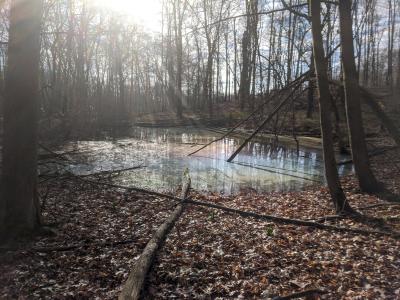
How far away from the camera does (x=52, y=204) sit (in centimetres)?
863

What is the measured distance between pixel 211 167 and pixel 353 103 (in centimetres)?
738

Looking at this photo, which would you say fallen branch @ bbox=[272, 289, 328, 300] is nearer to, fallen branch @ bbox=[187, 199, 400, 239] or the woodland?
the woodland

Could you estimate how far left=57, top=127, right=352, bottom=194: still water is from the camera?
39.8 ft

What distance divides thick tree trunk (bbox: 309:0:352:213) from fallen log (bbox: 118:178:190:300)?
3380mm

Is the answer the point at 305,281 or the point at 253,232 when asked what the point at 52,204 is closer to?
the point at 253,232

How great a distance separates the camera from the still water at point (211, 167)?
12.1 m

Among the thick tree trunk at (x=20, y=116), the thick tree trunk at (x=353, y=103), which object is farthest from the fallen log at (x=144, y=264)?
the thick tree trunk at (x=353, y=103)

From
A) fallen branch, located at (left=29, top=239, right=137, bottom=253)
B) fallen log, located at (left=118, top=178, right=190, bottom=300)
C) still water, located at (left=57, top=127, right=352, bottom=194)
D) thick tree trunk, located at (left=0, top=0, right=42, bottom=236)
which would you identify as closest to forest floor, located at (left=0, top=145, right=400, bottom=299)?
fallen branch, located at (left=29, top=239, right=137, bottom=253)

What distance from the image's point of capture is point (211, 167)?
15.5 meters

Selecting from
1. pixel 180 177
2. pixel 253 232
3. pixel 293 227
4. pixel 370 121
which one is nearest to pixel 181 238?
pixel 253 232

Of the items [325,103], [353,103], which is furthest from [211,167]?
[325,103]

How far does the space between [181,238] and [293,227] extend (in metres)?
2.16

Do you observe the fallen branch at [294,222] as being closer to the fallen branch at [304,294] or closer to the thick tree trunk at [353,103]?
the fallen branch at [304,294]

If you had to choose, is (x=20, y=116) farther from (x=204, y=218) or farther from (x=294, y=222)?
(x=294, y=222)
